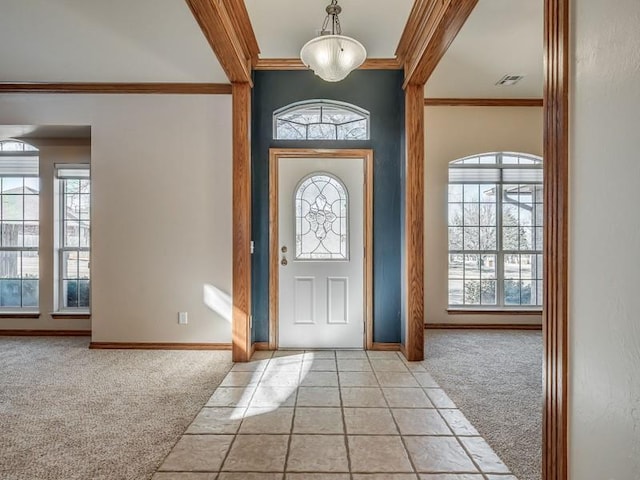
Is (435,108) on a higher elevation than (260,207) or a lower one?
higher

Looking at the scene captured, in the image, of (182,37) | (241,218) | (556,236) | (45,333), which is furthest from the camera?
(45,333)

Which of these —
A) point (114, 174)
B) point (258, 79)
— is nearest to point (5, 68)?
point (114, 174)

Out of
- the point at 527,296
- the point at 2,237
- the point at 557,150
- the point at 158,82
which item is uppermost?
the point at 158,82

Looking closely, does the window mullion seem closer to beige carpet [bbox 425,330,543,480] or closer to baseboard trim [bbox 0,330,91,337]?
beige carpet [bbox 425,330,543,480]

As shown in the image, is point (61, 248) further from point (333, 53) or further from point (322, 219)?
point (333, 53)

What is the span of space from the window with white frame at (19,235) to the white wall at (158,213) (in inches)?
35.3

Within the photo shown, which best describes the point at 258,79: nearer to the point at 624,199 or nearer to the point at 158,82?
the point at 158,82

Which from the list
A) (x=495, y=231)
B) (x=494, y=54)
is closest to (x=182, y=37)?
(x=494, y=54)

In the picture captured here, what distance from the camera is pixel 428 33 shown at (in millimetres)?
2889

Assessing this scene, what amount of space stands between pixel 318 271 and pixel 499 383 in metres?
1.86

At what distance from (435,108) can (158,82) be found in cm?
319

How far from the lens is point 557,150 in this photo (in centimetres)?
135

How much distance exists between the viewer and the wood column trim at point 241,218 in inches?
139

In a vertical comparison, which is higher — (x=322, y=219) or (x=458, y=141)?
(x=458, y=141)
